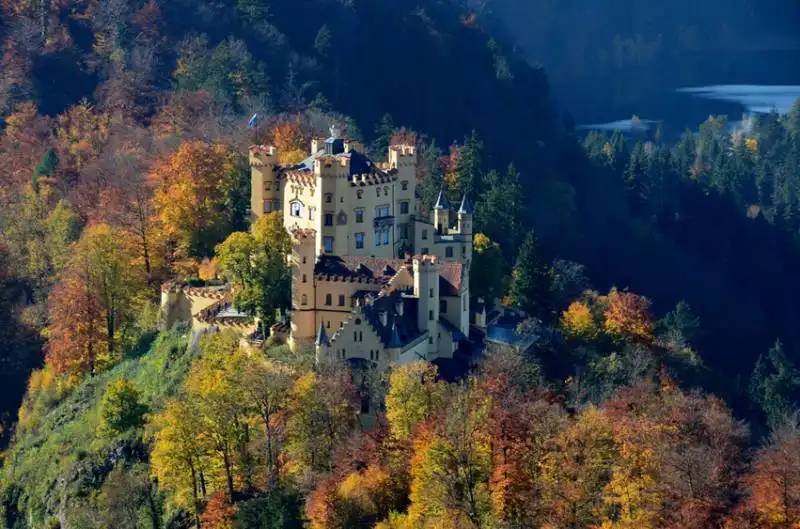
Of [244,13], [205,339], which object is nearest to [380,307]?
[205,339]

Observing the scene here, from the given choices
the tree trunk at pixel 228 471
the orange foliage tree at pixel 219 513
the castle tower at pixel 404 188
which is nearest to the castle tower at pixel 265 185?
the castle tower at pixel 404 188

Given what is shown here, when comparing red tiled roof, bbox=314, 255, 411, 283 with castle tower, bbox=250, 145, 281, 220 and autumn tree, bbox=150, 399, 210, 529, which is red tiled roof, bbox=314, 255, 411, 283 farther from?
autumn tree, bbox=150, 399, 210, 529

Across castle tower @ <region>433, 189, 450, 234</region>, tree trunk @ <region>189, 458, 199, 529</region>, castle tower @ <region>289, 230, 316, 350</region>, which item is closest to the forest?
tree trunk @ <region>189, 458, 199, 529</region>

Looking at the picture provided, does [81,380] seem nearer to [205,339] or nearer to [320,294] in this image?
[205,339]

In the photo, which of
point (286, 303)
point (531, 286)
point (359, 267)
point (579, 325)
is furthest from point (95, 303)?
point (579, 325)

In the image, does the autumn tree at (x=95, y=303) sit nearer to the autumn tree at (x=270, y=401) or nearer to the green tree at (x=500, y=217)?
the autumn tree at (x=270, y=401)
